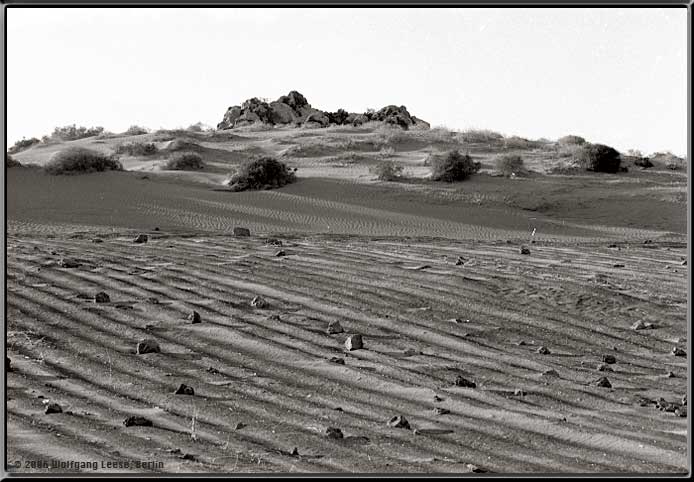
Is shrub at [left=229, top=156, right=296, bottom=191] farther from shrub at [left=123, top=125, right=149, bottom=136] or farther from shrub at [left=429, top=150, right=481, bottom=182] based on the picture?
shrub at [left=123, top=125, right=149, bottom=136]

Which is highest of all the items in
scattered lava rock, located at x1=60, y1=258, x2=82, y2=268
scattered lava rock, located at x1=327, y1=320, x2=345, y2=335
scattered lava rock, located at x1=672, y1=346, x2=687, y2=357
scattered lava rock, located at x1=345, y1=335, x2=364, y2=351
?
scattered lava rock, located at x1=60, y1=258, x2=82, y2=268

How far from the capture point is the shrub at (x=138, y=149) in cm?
2432

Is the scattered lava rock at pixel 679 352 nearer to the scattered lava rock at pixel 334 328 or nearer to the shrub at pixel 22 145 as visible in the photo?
the scattered lava rock at pixel 334 328

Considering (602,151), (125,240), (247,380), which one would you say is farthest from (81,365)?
(602,151)

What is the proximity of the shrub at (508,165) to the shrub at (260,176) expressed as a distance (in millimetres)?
4304

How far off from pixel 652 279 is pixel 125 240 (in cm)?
580

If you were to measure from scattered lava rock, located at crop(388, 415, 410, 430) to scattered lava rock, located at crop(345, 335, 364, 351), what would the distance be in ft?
4.22

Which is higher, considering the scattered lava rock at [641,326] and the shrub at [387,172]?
the shrub at [387,172]

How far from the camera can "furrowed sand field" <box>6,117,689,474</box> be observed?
4.62 meters

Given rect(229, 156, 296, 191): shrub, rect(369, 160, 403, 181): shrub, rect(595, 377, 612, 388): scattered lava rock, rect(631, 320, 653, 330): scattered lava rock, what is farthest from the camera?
rect(369, 160, 403, 181): shrub

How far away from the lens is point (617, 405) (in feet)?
17.8

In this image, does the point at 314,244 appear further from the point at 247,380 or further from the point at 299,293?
the point at 247,380

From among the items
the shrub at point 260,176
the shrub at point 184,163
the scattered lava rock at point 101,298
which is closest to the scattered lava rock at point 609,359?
the scattered lava rock at point 101,298

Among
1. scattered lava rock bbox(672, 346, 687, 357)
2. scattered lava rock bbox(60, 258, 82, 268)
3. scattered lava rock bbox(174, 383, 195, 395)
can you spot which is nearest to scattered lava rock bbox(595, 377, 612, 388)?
scattered lava rock bbox(672, 346, 687, 357)
